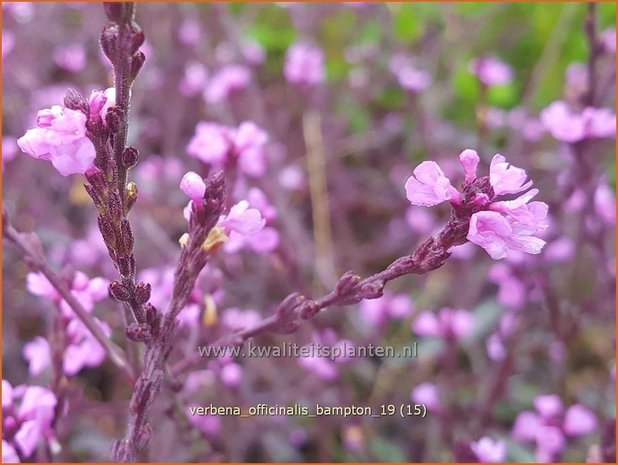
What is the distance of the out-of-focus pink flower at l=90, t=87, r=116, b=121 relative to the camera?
62 cm

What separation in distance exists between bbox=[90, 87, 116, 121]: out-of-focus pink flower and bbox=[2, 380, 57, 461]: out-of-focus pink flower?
46cm

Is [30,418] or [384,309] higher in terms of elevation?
[384,309]

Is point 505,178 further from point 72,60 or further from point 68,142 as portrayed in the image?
point 72,60

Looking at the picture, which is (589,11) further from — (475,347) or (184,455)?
(184,455)

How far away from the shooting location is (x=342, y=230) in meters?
2.04

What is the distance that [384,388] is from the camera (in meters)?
1.63

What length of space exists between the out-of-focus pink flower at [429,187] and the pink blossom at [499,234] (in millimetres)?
37

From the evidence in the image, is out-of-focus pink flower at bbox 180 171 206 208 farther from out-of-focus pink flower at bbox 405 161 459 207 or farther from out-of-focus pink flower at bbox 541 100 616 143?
out-of-focus pink flower at bbox 541 100 616 143

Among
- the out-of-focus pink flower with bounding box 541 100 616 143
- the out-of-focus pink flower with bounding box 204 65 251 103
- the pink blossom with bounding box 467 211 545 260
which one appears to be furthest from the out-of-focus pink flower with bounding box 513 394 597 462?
the out-of-focus pink flower with bounding box 204 65 251 103

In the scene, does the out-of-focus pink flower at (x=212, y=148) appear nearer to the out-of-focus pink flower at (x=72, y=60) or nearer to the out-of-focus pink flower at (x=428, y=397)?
the out-of-focus pink flower at (x=428, y=397)

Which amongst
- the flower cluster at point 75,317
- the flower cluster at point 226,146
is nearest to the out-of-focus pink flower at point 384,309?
the flower cluster at point 226,146

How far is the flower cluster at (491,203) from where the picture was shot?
642 mm

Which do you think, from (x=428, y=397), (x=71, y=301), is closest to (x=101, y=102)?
(x=71, y=301)

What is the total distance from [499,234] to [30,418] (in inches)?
26.1
